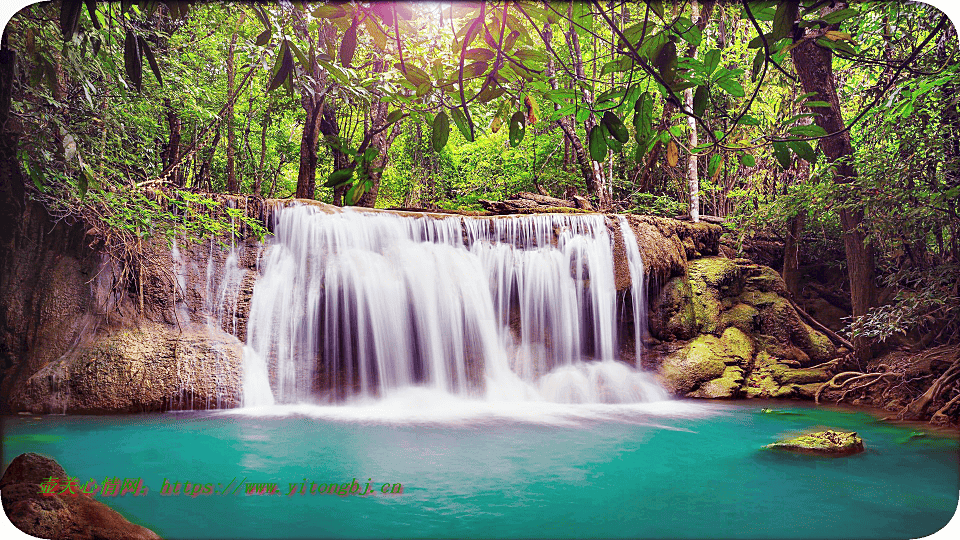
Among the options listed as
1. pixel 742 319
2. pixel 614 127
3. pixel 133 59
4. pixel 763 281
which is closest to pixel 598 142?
pixel 614 127

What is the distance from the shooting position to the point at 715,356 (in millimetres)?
5113

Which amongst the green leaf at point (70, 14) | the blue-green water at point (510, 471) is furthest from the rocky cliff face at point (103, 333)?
the green leaf at point (70, 14)

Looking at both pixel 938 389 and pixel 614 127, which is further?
pixel 938 389

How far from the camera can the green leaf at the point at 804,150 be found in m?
0.79

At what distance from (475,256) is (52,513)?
161 inches

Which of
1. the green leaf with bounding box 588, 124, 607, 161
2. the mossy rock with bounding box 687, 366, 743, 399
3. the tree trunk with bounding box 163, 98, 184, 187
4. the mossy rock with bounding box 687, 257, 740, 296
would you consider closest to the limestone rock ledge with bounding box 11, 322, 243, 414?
the tree trunk with bounding box 163, 98, 184, 187

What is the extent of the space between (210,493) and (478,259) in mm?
3681

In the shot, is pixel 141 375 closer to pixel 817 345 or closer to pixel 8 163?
pixel 8 163

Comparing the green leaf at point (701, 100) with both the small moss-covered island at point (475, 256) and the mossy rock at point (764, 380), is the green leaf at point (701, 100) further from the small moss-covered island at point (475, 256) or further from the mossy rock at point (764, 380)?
the mossy rock at point (764, 380)

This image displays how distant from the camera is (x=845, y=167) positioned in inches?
151

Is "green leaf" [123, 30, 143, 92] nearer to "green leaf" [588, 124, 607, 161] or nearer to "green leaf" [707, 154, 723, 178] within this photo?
"green leaf" [588, 124, 607, 161]

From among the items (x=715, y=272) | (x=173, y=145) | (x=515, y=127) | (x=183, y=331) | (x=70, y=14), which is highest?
(x=173, y=145)

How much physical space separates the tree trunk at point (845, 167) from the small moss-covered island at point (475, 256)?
29mm

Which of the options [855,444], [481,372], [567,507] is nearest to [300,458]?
[567,507]
